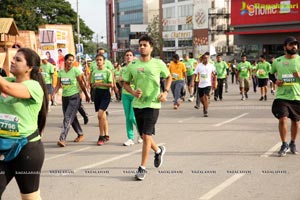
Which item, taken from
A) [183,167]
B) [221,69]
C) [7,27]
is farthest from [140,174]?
[7,27]

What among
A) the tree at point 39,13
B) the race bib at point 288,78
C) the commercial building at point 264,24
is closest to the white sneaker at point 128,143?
the race bib at point 288,78

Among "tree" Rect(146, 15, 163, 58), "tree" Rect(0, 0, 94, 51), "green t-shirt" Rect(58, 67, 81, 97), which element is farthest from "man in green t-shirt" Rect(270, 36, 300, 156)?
"tree" Rect(146, 15, 163, 58)

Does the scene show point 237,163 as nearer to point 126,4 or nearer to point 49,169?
point 49,169

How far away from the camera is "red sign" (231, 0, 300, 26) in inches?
2121

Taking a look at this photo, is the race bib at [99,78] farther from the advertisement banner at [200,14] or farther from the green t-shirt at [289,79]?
the advertisement banner at [200,14]

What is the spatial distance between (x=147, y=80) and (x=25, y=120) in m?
2.92

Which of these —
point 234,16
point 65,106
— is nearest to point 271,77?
point 65,106

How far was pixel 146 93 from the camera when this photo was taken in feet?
21.7

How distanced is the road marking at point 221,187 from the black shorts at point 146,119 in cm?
115

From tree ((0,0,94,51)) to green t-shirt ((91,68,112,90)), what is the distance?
34362 mm

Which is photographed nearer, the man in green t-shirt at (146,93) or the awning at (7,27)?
the man in green t-shirt at (146,93)

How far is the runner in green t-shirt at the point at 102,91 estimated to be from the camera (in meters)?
9.41

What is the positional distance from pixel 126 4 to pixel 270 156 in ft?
350

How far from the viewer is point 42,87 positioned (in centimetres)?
412
